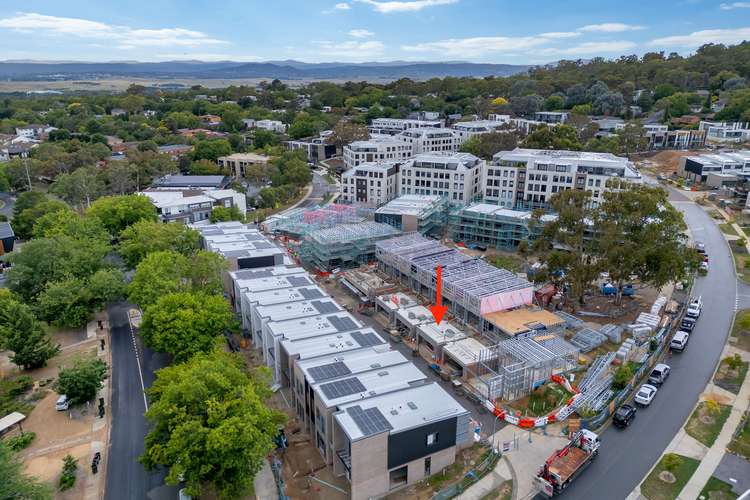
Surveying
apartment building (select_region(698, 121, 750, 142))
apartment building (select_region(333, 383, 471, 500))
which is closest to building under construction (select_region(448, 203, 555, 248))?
apartment building (select_region(333, 383, 471, 500))

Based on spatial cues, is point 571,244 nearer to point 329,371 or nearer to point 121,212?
point 329,371

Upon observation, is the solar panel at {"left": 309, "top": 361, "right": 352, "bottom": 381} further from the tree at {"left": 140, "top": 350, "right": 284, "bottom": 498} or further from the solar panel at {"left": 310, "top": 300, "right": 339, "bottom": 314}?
the solar panel at {"left": 310, "top": 300, "right": 339, "bottom": 314}

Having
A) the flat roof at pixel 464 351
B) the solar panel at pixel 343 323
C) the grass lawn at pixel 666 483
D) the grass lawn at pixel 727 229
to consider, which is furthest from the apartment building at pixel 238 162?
the grass lawn at pixel 666 483

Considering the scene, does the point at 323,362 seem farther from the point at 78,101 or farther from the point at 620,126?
the point at 78,101

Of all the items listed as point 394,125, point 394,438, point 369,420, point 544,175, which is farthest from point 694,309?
point 394,125

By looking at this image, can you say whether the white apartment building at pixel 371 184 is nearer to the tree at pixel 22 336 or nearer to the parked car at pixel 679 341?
the parked car at pixel 679 341

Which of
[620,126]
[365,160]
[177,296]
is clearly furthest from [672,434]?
[620,126]
